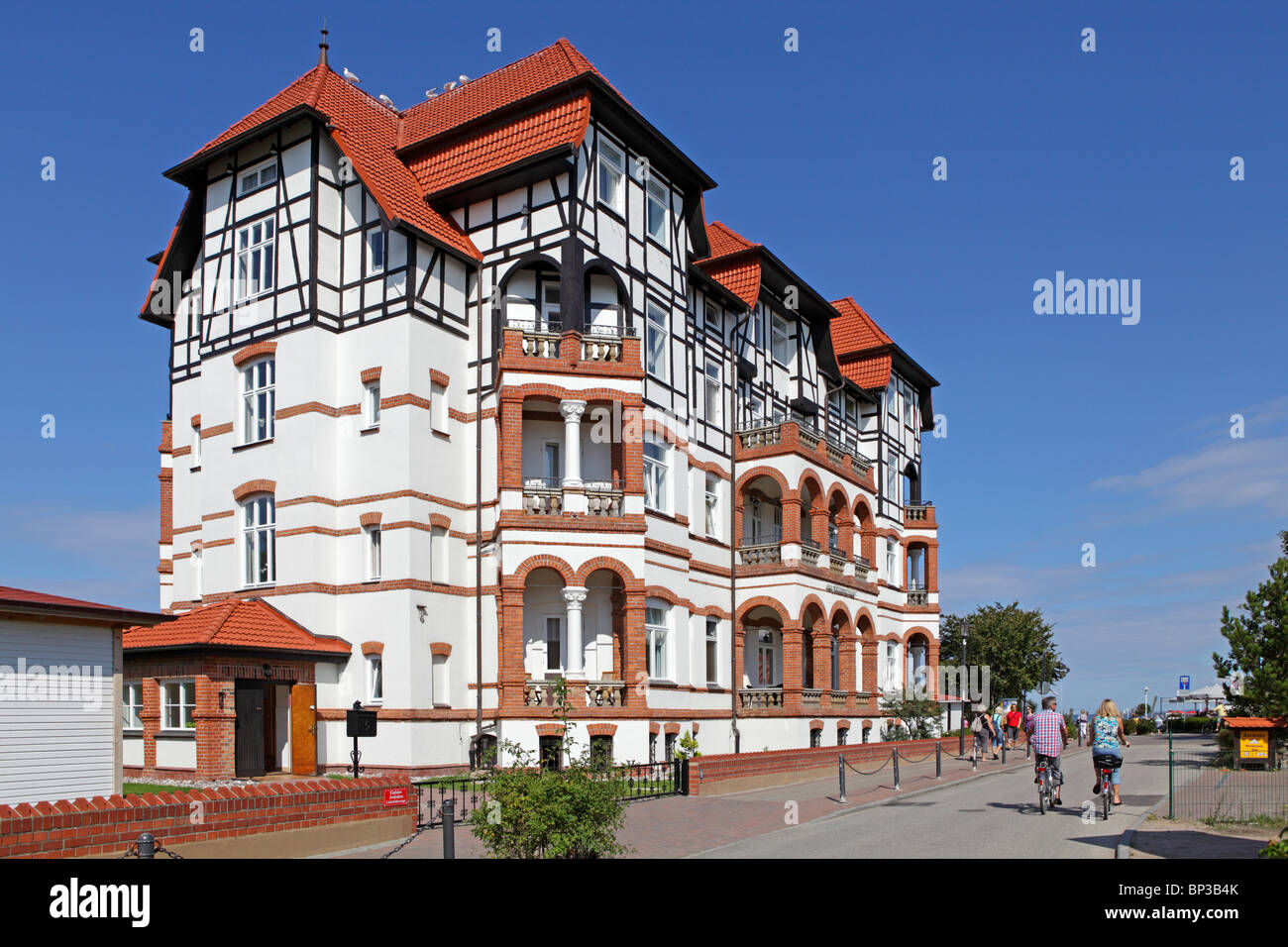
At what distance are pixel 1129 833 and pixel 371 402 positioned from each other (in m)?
20.1

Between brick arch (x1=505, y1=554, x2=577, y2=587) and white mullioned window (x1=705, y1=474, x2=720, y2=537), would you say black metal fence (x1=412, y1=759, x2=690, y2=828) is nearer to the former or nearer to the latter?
brick arch (x1=505, y1=554, x2=577, y2=587)

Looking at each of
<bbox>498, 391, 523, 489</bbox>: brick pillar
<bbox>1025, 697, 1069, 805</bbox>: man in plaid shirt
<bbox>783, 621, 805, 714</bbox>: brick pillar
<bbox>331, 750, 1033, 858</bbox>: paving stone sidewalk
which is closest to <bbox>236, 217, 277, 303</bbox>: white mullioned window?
<bbox>498, 391, 523, 489</bbox>: brick pillar

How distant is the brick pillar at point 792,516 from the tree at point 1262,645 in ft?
39.6

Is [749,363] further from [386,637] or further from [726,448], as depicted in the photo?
[386,637]

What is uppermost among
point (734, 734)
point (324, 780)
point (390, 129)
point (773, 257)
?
point (390, 129)

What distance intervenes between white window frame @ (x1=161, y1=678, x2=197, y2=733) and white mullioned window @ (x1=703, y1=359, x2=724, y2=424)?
55.0 ft

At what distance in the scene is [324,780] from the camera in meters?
15.8

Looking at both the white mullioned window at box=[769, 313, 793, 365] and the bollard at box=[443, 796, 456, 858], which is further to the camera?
the white mullioned window at box=[769, 313, 793, 365]

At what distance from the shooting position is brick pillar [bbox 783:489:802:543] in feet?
Answer: 116
